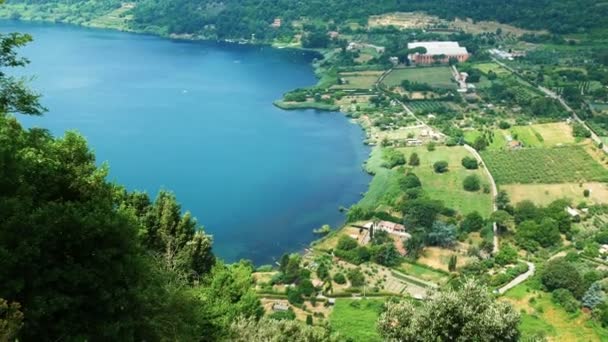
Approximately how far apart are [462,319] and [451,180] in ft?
57.6

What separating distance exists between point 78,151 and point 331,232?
15.0 meters

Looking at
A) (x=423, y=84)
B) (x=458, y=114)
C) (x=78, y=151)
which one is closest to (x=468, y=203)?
(x=458, y=114)

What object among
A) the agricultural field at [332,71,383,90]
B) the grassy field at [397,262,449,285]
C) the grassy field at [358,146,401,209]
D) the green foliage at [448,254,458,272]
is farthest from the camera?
the agricultural field at [332,71,383,90]

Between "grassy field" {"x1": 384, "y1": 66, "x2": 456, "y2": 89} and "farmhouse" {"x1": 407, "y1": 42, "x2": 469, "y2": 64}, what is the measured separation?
1133 mm

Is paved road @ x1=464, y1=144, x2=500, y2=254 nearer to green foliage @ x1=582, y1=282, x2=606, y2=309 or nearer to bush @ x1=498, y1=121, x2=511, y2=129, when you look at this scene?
bush @ x1=498, y1=121, x2=511, y2=129

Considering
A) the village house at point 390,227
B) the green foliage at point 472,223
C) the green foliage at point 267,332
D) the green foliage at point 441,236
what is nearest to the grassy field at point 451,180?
the green foliage at point 472,223

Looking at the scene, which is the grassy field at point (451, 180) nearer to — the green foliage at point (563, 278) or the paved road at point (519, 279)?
the paved road at point (519, 279)

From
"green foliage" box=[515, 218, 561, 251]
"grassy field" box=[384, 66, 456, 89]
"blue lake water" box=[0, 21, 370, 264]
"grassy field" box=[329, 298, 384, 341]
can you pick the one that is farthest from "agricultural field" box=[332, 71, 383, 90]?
"grassy field" box=[329, 298, 384, 341]

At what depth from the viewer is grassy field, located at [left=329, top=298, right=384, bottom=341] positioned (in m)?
13.5

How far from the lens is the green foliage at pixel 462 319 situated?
5.65 m

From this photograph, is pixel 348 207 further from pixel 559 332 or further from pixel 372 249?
pixel 559 332

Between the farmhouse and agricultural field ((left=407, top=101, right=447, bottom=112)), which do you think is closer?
agricultural field ((left=407, top=101, right=447, bottom=112))

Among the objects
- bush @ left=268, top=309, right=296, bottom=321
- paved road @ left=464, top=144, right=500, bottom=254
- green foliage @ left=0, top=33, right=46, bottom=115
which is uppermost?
green foliage @ left=0, top=33, right=46, bottom=115

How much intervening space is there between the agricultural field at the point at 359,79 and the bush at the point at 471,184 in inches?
569
